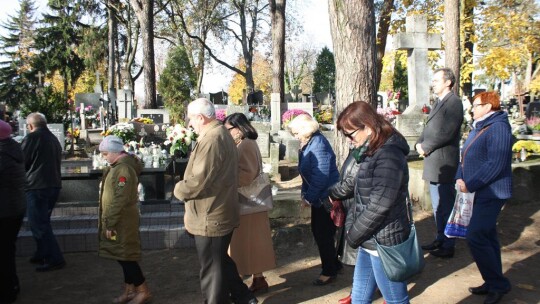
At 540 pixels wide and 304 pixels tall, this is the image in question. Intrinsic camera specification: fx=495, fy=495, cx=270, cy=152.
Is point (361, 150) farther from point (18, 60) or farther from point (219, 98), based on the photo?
point (18, 60)

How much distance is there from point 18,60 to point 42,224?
50.6m

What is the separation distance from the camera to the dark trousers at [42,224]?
5082 millimetres

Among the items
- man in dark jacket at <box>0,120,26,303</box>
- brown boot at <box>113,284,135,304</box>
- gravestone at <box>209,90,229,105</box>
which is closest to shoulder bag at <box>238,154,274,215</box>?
brown boot at <box>113,284,135,304</box>

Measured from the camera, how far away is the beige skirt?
4.25m

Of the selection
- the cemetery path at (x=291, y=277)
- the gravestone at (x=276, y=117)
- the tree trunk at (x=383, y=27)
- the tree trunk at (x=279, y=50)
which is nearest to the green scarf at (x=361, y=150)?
the cemetery path at (x=291, y=277)

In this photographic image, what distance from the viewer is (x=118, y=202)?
3959mm

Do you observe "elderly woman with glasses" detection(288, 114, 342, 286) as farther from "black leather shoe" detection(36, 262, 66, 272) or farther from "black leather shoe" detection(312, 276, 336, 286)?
"black leather shoe" detection(36, 262, 66, 272)

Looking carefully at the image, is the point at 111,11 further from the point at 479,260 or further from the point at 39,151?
the point at 479,260

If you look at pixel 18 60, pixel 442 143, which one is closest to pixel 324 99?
pixel 442 143

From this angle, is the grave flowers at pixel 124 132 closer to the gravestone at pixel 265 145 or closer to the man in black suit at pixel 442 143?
the gravestone at pixel 265 145

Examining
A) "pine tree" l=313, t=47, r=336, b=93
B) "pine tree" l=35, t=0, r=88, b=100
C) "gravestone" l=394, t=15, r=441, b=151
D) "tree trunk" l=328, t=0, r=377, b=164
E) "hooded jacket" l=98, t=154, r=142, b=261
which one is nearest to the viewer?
"hooded jacket" l=98, t=154, r=142, b=261

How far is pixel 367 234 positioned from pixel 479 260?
1.60m

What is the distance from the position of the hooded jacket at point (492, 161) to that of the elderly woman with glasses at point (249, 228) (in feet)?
5.65

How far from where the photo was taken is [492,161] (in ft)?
12.5
